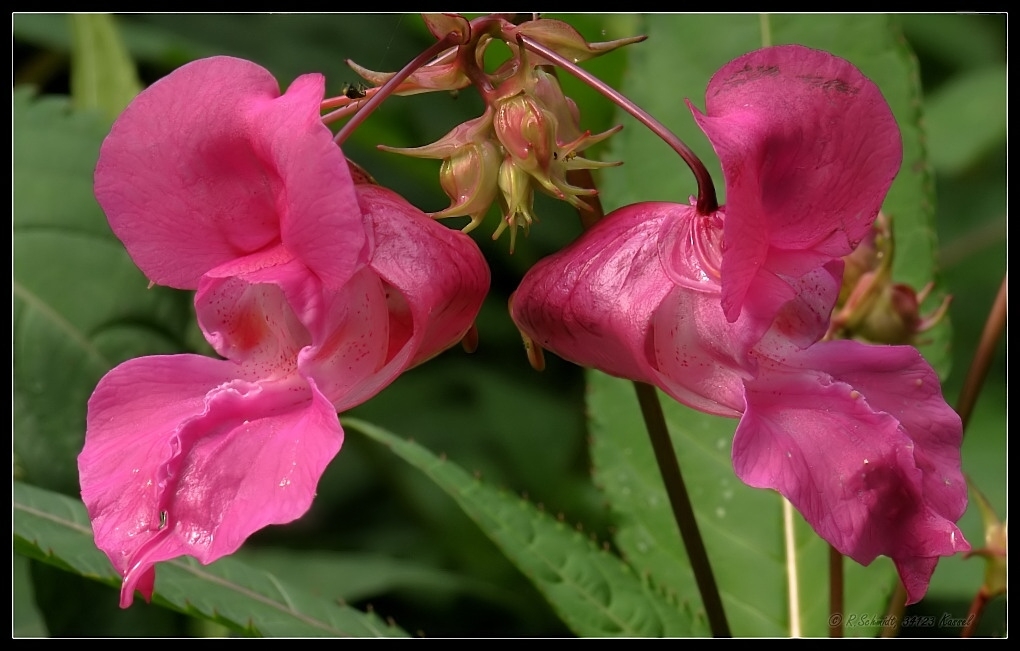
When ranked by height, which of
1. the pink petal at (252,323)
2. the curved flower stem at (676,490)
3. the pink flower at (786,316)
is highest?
the pink flower at (786,316)

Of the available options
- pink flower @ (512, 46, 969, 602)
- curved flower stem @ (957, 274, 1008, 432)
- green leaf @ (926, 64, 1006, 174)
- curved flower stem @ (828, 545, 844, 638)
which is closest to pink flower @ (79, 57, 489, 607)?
pink flower @ (512, 46, 969, 602)

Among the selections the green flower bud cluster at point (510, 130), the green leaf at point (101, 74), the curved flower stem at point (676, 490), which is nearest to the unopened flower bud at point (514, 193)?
the green flower bud cluster at point (510, 130)

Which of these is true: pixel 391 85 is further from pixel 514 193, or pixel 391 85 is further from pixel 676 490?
pixel 676 490

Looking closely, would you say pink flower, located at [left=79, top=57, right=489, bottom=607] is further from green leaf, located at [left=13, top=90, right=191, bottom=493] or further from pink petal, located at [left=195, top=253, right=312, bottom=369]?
green leaf, located at [left=13, top=90, right=191, bottom=493]

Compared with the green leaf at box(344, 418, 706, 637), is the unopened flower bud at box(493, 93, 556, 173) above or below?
above

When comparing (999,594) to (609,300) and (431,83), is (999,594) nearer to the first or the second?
(609,300)

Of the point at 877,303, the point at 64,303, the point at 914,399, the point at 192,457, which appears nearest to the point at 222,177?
the point at 192,457

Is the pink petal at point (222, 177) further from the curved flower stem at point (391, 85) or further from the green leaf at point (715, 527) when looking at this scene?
the green leaf at point (715, 527)
